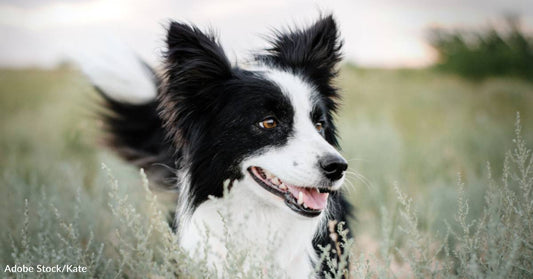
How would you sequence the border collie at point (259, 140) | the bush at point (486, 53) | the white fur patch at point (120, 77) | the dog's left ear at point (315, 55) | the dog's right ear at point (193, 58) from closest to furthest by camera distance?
the border collie at point (259, 140)
the dog's right ear at point (193, 58)
the dog's left ear at point (315, 55)
the white fur patch at point (120, 77)
the bush at point (486, 53)

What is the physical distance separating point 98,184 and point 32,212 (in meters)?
0.86

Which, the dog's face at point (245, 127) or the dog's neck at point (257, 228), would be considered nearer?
the dog's face at point (245, 127)

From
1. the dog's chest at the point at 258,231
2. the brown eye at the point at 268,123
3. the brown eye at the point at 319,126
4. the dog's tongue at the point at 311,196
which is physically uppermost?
the brown eye at the point at 268,123

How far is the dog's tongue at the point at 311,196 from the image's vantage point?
2.39 meters

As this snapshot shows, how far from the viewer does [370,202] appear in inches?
201

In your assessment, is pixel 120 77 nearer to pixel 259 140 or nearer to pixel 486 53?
pixel 259 140

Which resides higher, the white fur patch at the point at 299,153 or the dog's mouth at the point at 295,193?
the white fur patch at the point at 299,153

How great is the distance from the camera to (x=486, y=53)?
11.0 metres

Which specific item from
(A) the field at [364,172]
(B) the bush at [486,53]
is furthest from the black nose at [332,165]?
(B) the bush at [486,53]

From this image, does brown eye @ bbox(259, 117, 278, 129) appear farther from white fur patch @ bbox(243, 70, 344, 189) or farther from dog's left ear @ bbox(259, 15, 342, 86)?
dog's left ear @ bbox(259, 15, 342, 86)

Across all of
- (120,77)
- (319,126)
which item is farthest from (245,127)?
(120,77)

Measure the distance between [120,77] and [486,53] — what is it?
1007 cm

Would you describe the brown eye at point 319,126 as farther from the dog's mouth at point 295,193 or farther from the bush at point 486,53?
the bush at point 486,53

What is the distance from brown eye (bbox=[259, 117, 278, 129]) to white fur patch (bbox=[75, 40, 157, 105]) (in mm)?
1743
